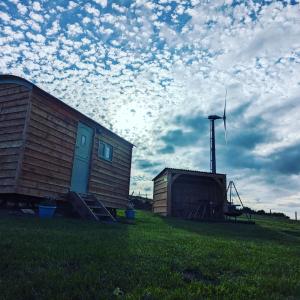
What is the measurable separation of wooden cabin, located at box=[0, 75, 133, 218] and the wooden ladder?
0.33ft

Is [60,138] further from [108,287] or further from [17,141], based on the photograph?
[108,287]

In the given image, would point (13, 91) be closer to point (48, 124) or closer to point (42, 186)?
point (48, 124)

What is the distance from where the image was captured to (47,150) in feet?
40.8

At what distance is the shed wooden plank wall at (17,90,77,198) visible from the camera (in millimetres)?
11516

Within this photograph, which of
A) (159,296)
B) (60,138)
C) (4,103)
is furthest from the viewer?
(60,138)

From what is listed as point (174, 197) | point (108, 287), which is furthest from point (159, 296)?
point (174, 197)

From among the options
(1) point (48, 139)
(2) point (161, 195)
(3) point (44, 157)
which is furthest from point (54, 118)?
(2) point (161, 195)

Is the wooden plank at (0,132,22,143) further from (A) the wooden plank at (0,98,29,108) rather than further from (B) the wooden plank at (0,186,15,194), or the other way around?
(B) the wooden plank at (0,186,15,194)

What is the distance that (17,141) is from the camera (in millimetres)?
11383

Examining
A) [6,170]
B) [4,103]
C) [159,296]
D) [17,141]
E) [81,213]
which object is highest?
[4,103]

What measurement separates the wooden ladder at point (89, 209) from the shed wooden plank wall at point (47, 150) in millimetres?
646

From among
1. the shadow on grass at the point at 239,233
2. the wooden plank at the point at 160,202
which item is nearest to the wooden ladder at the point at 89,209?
the shadow on grass at the point at 239,233

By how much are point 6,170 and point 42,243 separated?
6.82 meters

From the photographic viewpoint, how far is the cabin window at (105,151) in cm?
1613
